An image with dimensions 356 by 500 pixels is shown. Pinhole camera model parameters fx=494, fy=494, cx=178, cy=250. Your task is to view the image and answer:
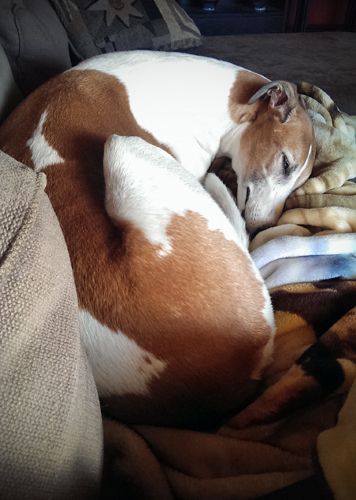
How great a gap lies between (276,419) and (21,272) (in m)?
0.51

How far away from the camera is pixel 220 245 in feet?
2.97

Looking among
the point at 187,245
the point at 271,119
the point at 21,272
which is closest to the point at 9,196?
the point at 21,272

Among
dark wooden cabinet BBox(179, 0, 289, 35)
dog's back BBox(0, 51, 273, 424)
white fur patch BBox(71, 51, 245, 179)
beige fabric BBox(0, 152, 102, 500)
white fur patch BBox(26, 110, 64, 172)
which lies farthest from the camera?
dark wooden cabinet BBox(179, 0, 289, 35)

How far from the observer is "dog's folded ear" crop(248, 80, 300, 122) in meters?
1.51

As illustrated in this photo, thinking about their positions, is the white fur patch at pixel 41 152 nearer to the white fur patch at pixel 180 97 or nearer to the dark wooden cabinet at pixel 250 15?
the white fur patch at pixel 180 97

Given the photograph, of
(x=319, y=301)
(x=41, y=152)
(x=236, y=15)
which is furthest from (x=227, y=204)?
(x=236, y=15)

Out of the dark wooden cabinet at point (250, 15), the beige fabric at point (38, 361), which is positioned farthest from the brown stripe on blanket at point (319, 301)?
the dark wooden cabinet at point (250, 15)

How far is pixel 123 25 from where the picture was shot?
2035 mm

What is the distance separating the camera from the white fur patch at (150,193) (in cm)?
88

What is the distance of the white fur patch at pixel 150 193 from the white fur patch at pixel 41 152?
111 millimetres

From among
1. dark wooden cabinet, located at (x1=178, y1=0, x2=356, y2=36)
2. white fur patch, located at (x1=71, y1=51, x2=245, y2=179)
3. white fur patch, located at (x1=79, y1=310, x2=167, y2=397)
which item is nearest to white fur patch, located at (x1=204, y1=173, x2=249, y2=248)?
white fur patch, located at (x1=71, y1=51, x2=245, y2=179)

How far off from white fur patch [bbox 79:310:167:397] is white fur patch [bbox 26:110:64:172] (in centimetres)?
35

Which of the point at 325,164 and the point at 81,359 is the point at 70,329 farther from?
the point at 325,164

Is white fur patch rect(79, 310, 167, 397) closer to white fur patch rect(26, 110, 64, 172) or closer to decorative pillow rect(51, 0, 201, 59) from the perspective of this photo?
white fur patch rect(26, 110, 64, 172)
